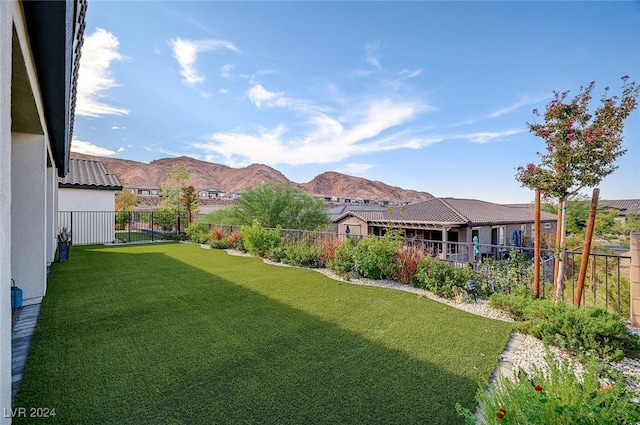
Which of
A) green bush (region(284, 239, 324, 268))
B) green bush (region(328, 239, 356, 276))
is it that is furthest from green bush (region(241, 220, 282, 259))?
green bush (region(328, 239, 356, 276))

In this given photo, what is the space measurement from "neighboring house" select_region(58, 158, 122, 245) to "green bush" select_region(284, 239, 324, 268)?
29.6 ft

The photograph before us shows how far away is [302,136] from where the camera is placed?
59.0ft

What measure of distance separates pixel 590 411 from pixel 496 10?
8.21m

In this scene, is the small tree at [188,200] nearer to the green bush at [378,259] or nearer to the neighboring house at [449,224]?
the neighboring house at [449,224]

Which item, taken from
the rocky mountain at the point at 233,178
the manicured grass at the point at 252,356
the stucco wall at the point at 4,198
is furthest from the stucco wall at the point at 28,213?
the rocky mountain at the point at 233,178

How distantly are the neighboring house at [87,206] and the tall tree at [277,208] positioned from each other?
17.7 feet

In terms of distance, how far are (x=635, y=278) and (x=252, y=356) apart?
4901 mm

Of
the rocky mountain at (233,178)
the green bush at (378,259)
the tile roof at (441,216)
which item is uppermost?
the rocky mountain at (233,178)

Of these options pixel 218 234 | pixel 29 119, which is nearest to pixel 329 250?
pixel 218 234

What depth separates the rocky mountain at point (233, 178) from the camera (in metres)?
51.7

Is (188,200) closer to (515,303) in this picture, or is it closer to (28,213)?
(28,213)

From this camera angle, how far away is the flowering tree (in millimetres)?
3658

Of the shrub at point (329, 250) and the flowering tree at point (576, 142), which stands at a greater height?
the flowering tree at point (576, 142)

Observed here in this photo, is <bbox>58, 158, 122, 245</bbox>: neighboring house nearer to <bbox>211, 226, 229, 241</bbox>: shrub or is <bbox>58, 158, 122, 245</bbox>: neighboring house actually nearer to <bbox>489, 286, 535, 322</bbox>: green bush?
<bbox>211, 226, 229, 241</bbox>: shrub
